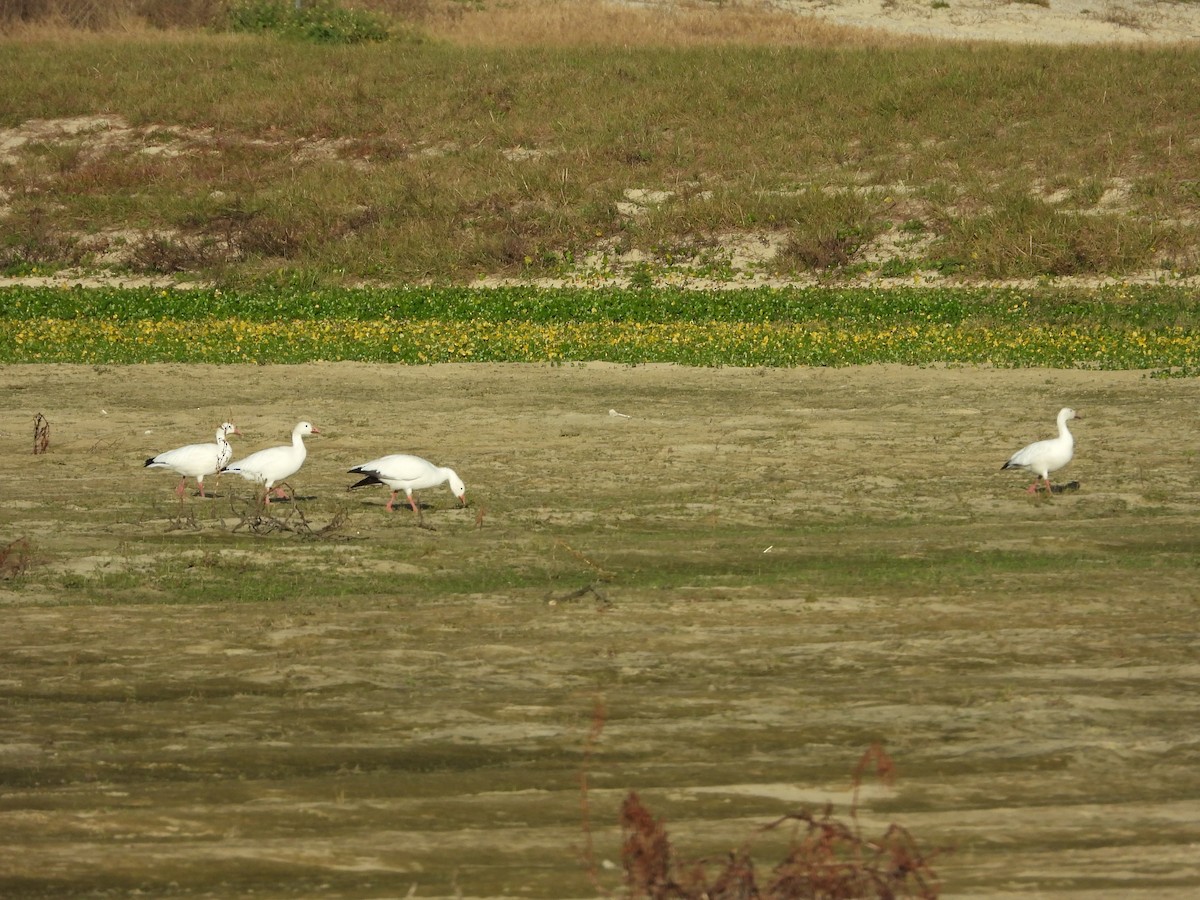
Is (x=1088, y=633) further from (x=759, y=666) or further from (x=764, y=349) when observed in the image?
(x=764, y=349)

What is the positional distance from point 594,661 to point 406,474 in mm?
3522

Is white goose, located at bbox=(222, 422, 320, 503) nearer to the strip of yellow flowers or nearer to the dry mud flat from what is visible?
the dry mud flat

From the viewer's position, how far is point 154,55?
4031 centimetres

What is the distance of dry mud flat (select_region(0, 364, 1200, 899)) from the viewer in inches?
254

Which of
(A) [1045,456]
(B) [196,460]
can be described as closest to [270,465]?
(B) [196,460]

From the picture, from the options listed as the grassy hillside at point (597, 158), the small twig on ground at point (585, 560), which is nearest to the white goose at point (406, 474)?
the small twig on ground at point (585, 560)

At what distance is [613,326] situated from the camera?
22.4 m

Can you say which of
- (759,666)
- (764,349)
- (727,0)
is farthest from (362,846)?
(727,0)

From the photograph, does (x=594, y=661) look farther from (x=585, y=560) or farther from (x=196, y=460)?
(x=196, y=460)

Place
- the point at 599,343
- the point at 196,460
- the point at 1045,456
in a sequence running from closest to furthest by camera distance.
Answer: the point at 196,460
the point at 1045,456
the point at 599,343

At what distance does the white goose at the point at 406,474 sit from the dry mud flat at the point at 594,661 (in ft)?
0.85

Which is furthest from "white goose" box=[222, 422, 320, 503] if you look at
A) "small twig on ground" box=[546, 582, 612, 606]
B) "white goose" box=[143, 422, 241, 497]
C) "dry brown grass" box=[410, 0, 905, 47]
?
"dry brown grass" box=[410, 0, 905, 47]

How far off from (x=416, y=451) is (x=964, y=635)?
22.0 ft

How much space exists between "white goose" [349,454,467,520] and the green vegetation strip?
299 inches
